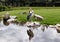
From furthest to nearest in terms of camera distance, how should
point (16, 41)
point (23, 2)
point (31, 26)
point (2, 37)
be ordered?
1. point (23, 2)
2. point (31, 26)
3. point (2, 37)
4. point (16, 41)

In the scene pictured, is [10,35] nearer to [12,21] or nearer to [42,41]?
[42,41]

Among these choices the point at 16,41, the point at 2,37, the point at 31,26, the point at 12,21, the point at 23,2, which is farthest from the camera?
the point at 23,2

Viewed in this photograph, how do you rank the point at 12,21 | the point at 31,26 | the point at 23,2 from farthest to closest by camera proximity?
1. the point at 23,2
2. the point at 12,21
3. the point at 31,26

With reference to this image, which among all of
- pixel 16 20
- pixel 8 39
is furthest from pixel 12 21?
→ pixel 8 39

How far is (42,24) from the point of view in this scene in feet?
91.0

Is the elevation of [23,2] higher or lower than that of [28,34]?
lower

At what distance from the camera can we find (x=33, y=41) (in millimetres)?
19031

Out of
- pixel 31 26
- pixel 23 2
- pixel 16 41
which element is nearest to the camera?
pixel 16 41

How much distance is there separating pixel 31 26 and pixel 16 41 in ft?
25.1

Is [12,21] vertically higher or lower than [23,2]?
higher

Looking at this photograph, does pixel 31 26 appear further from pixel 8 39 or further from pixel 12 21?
pixel 8 39

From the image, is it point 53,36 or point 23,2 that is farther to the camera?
point 23,2

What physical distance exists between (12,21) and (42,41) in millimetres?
11759

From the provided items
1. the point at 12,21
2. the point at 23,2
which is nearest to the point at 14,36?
the point at 12,21
